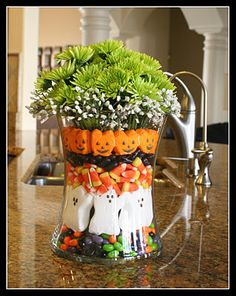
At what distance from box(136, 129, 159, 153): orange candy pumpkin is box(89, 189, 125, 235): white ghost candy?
77 millimetres

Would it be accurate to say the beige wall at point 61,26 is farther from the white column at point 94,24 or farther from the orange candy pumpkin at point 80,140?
the orange candy pumpkin at point 80,140

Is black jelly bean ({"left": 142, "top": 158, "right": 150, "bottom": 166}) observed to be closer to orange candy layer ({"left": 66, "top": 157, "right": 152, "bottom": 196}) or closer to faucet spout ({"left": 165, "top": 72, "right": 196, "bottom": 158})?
orange candy layer ({"left": 66, "top": 157, "right": 152, "bottom": 196})

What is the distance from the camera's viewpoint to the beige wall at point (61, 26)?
8445 millimetres

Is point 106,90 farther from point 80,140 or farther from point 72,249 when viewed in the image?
point 72,249

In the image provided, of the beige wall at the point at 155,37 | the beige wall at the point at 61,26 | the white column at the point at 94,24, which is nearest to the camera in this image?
the white column at the point at 94,24

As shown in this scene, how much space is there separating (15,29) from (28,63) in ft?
0.83

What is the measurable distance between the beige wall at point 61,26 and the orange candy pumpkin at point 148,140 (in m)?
7.85

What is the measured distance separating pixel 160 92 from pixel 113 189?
0.15 meters

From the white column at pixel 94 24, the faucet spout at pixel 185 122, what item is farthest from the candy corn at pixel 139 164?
the white column at pixel 94 24

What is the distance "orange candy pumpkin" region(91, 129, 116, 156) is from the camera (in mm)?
725

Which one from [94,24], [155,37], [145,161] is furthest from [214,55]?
[145,161]

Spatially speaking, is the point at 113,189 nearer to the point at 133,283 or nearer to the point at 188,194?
the point at 133,283

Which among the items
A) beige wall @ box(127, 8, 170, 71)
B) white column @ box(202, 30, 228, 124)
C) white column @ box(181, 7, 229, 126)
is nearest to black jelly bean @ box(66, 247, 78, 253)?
white column @ box(181, 7, 229, 126)

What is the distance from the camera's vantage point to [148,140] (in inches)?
30.0
